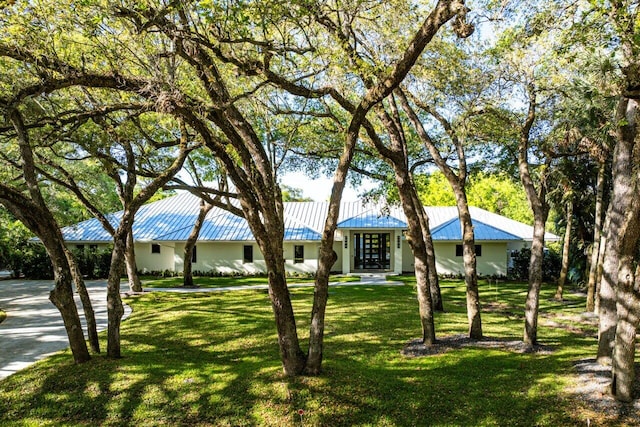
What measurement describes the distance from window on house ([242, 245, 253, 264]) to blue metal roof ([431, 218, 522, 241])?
10838 mm

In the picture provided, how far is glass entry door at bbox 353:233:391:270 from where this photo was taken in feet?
97.2

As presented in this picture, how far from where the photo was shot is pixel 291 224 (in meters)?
27.5

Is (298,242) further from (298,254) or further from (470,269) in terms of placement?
(470,269)

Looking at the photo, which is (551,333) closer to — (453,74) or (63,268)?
Answer: (453,74)

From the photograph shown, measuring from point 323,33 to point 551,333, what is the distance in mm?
8546

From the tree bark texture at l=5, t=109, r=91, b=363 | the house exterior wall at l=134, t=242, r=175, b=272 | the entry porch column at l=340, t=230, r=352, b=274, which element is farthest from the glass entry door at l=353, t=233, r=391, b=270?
the tree bark texture at l=5, t=109, r=91, b=363

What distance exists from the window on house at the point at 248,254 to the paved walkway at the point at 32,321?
5712 millimetres

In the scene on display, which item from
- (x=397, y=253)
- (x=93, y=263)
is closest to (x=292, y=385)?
(x=397, y=253)

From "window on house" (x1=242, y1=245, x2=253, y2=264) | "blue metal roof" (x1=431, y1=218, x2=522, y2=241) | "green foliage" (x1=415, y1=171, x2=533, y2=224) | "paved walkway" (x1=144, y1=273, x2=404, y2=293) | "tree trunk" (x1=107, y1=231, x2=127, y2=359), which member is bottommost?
"paved walkway" (x1=144, y1=273, x2=404, y2=293)

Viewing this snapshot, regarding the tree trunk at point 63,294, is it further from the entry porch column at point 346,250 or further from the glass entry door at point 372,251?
the glass entry door at point 372,251

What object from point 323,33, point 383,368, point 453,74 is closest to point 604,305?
point 383,368

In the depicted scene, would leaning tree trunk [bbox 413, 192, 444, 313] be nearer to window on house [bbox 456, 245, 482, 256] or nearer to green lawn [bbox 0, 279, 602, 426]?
green lawn [bbox 0, 279, 602, 426]

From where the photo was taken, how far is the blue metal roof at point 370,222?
26.0 m

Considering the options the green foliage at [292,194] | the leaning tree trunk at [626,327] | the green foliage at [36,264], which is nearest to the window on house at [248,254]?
the green foliage at [36,264]
